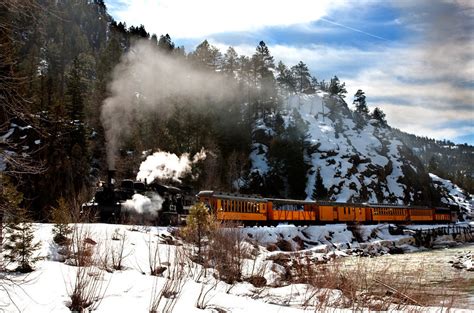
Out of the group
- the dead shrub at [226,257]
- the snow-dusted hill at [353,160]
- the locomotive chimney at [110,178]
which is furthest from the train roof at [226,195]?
the snow-dusted hill at [353,160]

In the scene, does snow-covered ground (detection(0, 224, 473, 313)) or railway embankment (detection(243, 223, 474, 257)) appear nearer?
snow-covered ground (detection(0, 224, 473, 313))

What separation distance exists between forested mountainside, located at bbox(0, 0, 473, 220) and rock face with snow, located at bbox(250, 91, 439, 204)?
0.91 feet

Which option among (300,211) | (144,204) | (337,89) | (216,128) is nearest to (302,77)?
(337,89)

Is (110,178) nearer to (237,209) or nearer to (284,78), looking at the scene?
(237,209)

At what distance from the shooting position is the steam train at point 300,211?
28469 mm

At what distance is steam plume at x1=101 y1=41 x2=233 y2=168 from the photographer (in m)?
40.5

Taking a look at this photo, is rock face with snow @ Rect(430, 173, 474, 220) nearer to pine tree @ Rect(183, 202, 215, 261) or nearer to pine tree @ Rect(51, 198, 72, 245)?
pine tree @ Rect(183, 202, 215, 261)

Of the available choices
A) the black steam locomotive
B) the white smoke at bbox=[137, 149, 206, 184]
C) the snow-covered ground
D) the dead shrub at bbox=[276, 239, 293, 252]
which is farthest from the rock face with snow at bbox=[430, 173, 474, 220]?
the snow-covered ground

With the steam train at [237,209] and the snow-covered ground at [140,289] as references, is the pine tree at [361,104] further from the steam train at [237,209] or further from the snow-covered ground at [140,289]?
the snow-covered ground at [140,289]

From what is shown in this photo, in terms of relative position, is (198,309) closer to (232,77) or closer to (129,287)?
(129,287)

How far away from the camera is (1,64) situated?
531 centimetres

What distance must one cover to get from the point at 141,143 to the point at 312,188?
33741 mm

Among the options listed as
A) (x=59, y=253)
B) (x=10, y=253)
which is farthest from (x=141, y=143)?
(x=10, y=253)

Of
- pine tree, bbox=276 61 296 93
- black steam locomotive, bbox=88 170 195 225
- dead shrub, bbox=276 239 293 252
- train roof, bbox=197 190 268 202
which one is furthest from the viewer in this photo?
pine tree, bbox=276 61 296 93
